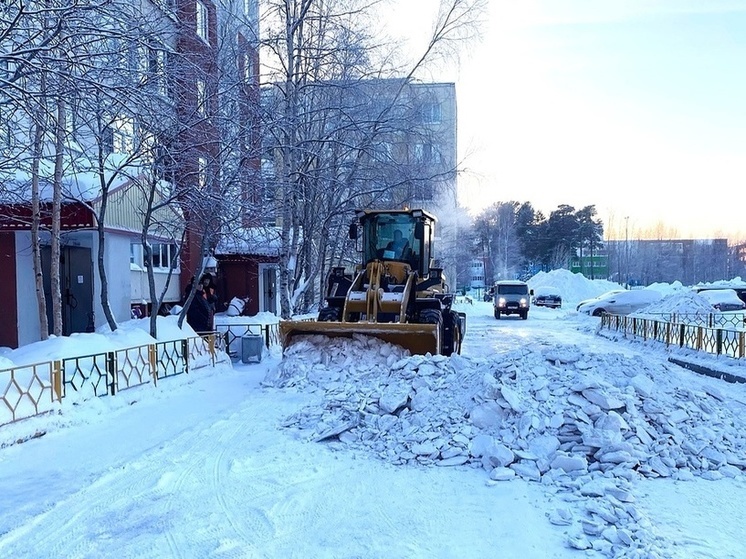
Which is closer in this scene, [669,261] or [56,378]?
[56,378]

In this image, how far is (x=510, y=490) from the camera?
545 centimetres

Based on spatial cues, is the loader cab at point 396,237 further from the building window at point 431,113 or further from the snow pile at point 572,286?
the snow pile at point 572,286

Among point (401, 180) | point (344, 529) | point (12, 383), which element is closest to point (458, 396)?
point (344, 529)

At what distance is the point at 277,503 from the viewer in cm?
509

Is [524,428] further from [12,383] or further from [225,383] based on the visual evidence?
[225,383]

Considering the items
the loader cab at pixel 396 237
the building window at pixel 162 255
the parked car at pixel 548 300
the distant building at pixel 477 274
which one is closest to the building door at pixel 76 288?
the building window at pixel 162 255

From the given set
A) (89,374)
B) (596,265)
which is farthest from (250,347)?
(596,265)

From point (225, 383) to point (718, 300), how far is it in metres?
28.8

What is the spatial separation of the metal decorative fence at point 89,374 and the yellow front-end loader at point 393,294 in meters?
1.96

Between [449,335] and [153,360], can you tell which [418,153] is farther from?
[153,360]

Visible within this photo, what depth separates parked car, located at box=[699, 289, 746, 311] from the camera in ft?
102

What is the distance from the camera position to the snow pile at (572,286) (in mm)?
51281

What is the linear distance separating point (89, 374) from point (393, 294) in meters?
5.90

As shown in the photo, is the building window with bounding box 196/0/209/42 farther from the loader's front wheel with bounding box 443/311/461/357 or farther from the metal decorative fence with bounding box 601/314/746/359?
the metal decorative fence with bounding box 601/314/746/359
